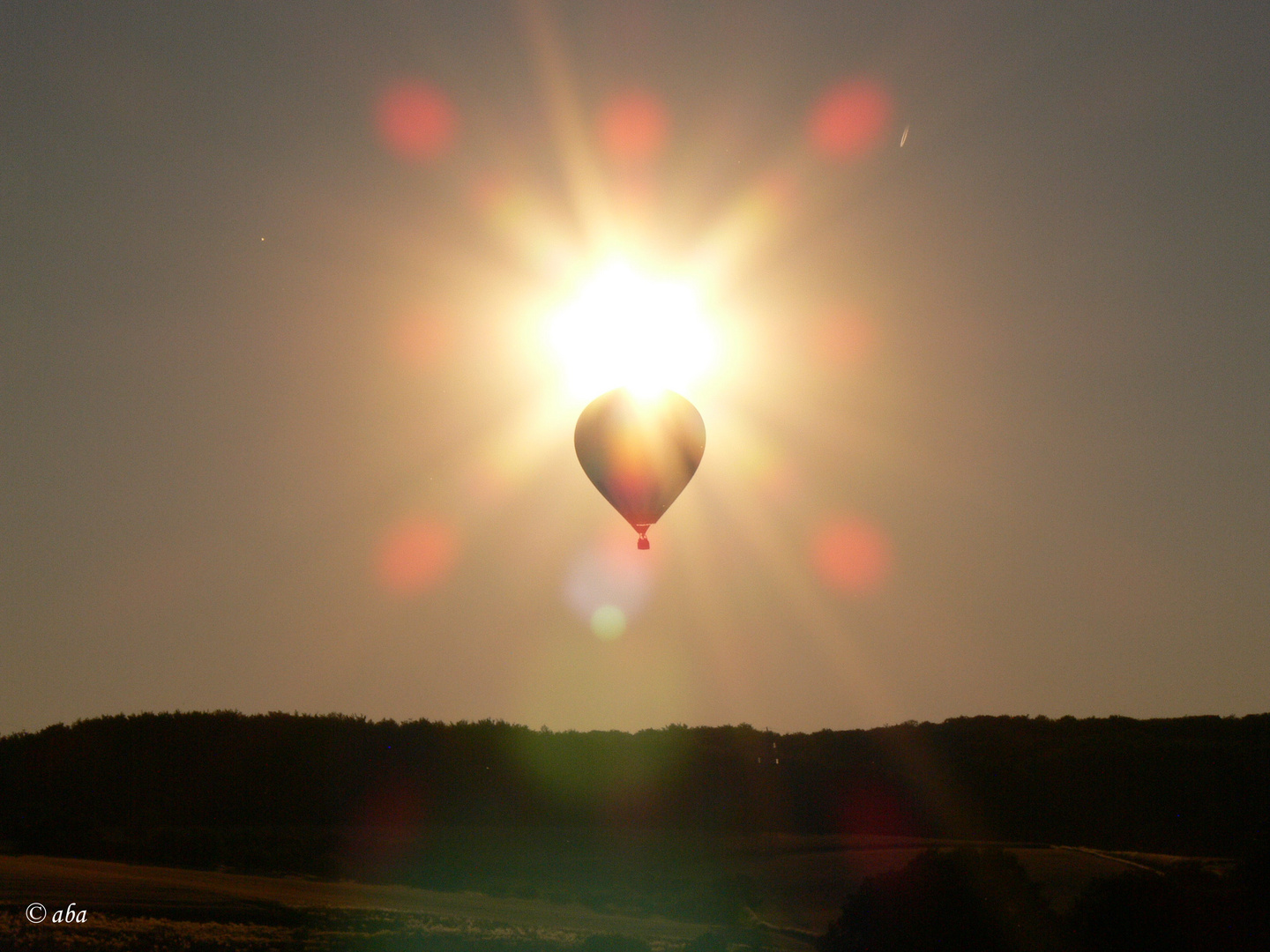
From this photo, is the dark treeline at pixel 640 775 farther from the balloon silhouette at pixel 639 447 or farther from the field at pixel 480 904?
Result: the balloon silhouette at pixel 639 447

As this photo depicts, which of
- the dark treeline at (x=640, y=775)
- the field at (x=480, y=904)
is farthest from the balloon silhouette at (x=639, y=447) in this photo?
the dark treeline at (x=640, y=775)

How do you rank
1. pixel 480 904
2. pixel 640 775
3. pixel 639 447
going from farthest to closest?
pixel 640 775, pixel 480 904, pixel 639 447

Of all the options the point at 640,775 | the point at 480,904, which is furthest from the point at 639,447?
the point at 640,775

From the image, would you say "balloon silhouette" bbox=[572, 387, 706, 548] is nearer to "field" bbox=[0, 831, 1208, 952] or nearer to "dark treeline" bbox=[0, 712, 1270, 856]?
"field" bbox=[0, 831, 1208, 952]

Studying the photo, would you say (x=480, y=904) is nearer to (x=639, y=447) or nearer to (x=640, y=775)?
(x=639, y=447)

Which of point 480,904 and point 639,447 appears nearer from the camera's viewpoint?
point 639,447
